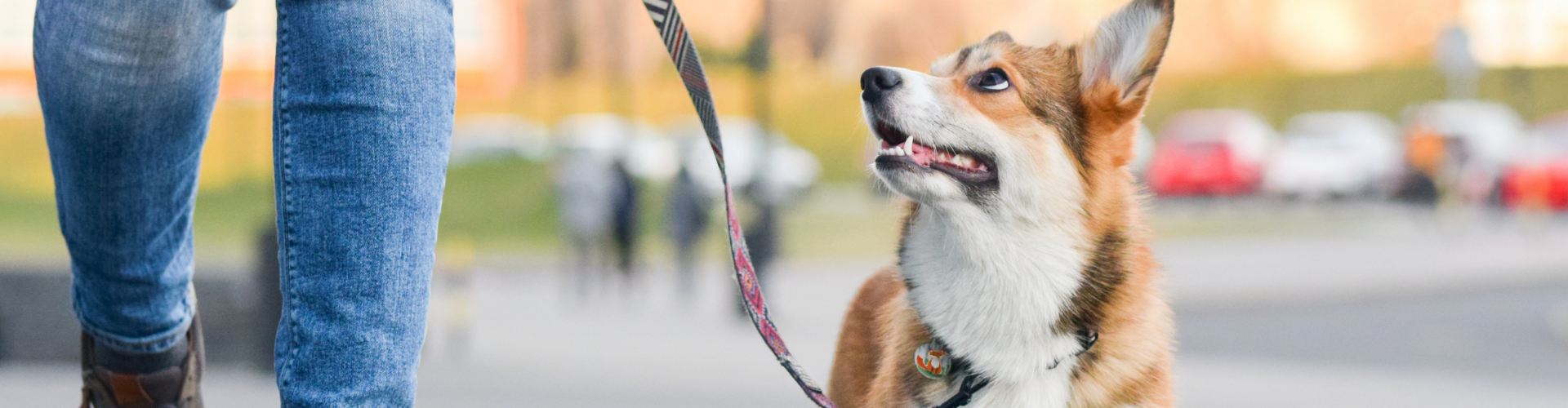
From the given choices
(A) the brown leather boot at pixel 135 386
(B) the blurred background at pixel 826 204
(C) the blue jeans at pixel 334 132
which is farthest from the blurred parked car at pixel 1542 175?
(C) the blue jeans at pixel 334 132

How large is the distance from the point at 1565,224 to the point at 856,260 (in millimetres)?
12450

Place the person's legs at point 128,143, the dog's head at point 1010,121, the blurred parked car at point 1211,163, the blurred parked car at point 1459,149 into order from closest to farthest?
the person's legs at point 128,143
the dog's head at point 1010,121
the blurred parked car at point 1459,149
the blurred parked car at point 1211,163

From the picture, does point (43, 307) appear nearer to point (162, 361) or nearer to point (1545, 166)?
point (162, 361)

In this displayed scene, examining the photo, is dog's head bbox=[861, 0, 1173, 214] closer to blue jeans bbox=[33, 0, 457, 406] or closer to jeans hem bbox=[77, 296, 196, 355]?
blue jeans bbox=[33, 0, 457, 406]

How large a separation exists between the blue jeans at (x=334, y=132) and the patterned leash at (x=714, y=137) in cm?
38

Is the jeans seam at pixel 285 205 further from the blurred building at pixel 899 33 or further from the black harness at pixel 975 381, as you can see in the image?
the blurred building at pixel 899 33

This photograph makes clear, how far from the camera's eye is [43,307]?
35.5ft

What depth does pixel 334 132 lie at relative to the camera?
1.65 metres

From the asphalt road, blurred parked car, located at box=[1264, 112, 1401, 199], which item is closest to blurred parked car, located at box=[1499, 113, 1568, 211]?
blurred parked car, located at box=[1264, 112, 1401, 199]

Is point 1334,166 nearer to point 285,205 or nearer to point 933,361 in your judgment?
point 933,361

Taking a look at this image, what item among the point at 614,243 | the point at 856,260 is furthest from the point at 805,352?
the point at 856,260

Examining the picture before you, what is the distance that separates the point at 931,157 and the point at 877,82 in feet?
0.59

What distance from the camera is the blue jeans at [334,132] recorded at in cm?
166

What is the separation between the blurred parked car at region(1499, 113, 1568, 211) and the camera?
23.1m
